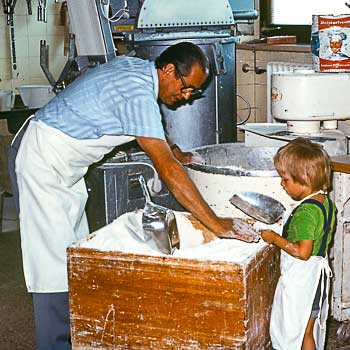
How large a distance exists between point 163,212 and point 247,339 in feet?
1.69

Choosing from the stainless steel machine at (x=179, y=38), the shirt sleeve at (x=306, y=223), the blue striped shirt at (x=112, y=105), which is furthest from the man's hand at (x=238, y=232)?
the stainless steel machine at (x=179, y=38)

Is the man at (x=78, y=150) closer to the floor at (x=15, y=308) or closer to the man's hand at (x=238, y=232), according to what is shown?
the man's hand at (x=238, y=232)

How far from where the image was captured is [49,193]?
2.46m

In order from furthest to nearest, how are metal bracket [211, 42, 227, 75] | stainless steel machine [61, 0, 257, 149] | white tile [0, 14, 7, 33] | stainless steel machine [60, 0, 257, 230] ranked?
white tile [0, 14, 7, 33], metal bracket [211, 42, 227, 75], stainless steel machine [61, 0, 257, 149], stainless steel machine [60, 0, 257, 230]

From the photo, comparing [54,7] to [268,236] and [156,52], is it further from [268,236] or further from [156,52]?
[268,236]

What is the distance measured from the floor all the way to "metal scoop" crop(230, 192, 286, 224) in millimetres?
756

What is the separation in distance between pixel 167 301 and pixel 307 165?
1.95 ft

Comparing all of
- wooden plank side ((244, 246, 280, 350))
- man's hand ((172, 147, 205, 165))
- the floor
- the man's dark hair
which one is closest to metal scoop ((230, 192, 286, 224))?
wooden plank side ((244, 246, 280, 350))

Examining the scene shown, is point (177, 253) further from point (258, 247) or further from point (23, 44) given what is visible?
point (23, 44)

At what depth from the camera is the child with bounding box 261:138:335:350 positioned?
7.06 ft

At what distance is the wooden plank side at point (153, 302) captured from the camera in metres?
1.93

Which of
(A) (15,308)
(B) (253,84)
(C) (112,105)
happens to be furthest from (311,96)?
(A) (15,308)

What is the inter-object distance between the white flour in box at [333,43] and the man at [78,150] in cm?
72

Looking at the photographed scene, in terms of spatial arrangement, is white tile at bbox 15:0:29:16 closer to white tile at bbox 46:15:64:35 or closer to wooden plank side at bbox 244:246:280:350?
white tile at bbox 46:15:64:35
